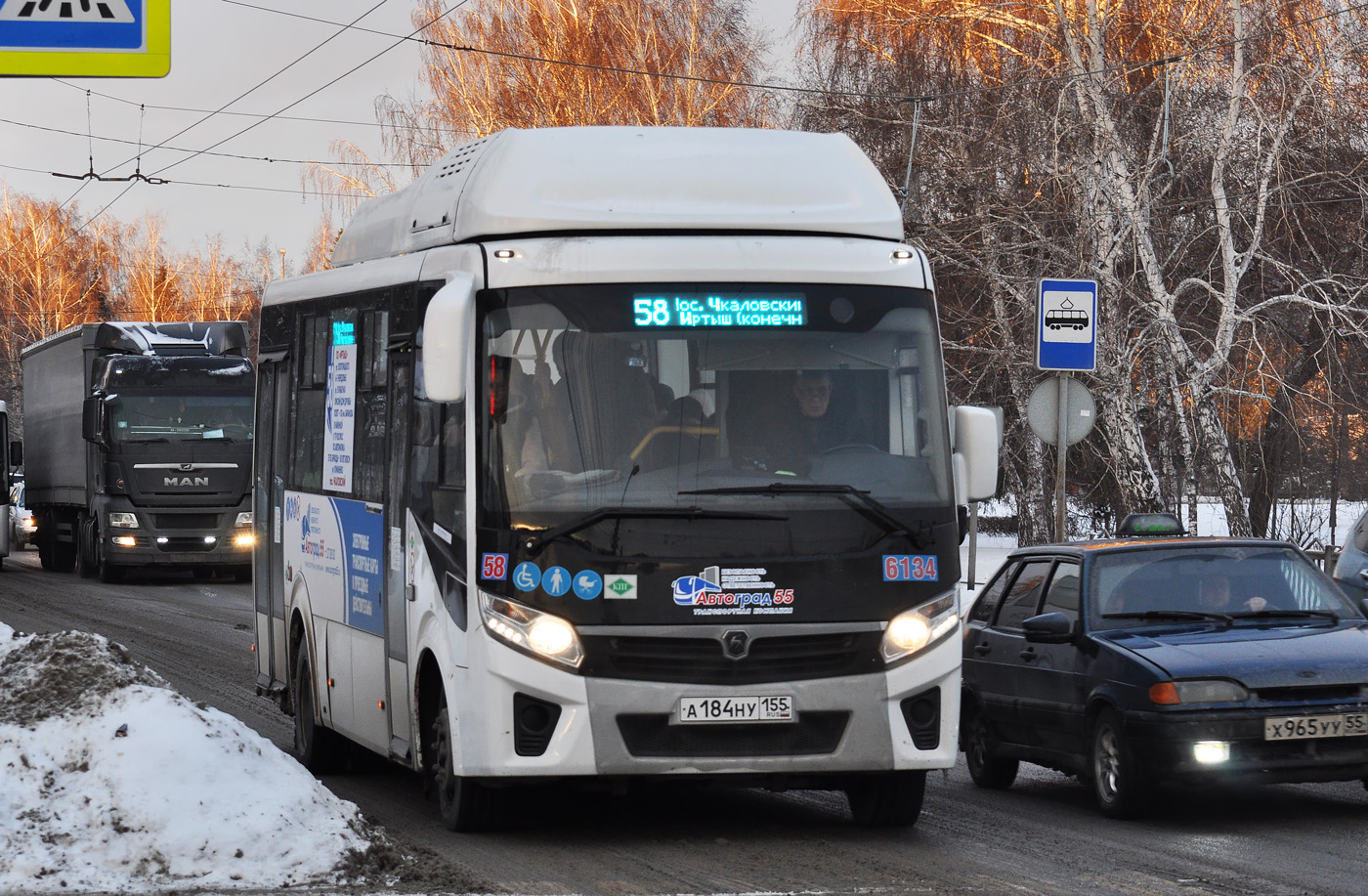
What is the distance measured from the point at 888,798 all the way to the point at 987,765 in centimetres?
228

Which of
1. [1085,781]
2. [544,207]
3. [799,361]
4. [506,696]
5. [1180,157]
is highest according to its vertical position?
→ [1180,157]

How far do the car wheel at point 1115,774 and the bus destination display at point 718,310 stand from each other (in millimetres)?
2527

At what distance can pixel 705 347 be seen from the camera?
8102mm

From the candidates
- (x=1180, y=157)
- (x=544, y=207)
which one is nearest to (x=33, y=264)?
(x=1180, y=157)

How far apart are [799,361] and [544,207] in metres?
1.28

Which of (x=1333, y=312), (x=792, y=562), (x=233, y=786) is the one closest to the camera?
(x=233, y=786)

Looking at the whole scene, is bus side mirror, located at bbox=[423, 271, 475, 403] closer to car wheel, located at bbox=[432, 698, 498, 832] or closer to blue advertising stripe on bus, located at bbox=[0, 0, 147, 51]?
car wheel, located at bbox=[432, 698, 498, 832]

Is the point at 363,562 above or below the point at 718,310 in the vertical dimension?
below

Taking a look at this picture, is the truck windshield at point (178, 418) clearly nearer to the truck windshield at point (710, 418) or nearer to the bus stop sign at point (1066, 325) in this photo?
the bus stop sign at point (1066, 325)

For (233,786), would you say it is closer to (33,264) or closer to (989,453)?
(989,453)

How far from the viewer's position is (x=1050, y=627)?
9688 millimetres

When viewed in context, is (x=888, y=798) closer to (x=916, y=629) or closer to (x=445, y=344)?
(x=916, y=629)

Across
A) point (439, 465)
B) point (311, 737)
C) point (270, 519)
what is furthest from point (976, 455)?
point (270, 519)

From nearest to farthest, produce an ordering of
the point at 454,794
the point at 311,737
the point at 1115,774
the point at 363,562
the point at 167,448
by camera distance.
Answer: the point at 454,794 < the point at 1115,774 < the point at 363,562 < the point at 311,737 < the point at 167,448
